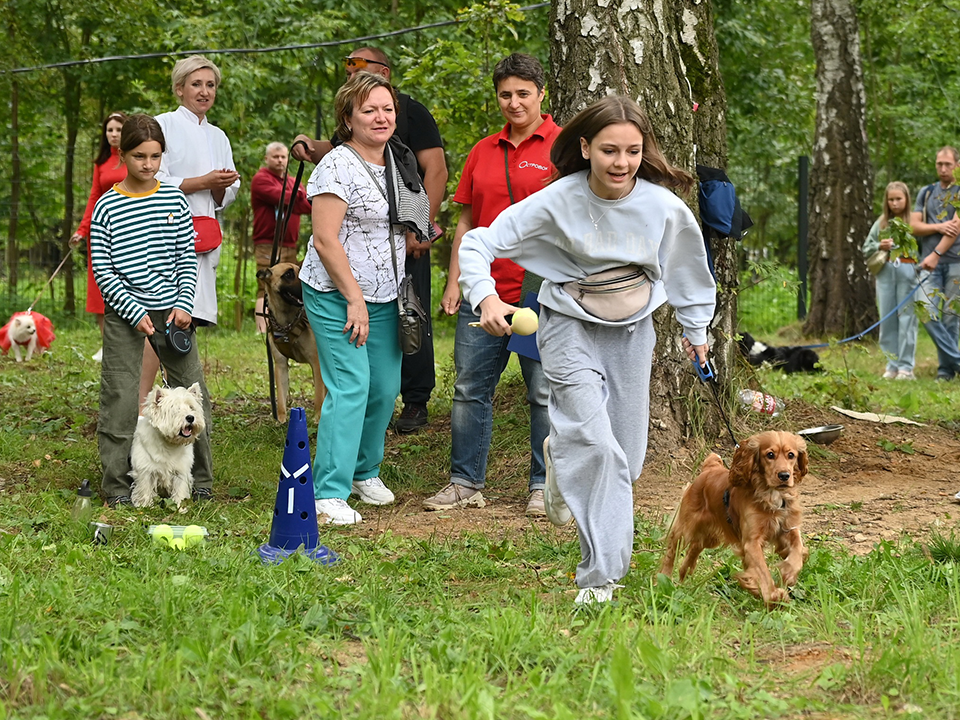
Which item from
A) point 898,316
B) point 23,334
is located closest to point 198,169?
point 23,334

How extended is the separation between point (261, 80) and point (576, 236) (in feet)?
38.9

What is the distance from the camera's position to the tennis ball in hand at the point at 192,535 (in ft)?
15.8

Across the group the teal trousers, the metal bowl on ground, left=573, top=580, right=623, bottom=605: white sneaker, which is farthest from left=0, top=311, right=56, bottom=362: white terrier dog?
left=573, top=580, right=623, bottom=605: white sneaker

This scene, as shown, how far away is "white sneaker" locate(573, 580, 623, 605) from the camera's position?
12.8 feet

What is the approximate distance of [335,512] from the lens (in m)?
5.41

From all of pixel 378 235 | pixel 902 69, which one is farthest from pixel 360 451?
pixel 902 69

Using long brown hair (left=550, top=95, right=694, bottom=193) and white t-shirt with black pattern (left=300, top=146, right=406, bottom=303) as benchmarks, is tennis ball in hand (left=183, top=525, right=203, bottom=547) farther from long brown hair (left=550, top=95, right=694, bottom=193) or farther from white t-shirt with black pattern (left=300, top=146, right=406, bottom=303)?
long brown hair (left=550, top=95, right=694, bottom=193)

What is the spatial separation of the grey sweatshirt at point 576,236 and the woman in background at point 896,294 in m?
7.70

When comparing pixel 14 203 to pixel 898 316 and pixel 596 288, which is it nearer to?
pixel 898 316

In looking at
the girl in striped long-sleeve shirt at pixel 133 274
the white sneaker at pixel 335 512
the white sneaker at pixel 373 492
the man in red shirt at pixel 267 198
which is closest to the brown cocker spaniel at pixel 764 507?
the white sneaker at pixel 335 512

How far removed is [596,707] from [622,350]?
1474 mm

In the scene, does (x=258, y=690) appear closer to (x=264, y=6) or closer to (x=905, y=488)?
(x=905, y=488)

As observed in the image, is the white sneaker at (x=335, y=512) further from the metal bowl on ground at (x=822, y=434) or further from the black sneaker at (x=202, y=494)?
the metal bowl on ground at (x=822, y=434)

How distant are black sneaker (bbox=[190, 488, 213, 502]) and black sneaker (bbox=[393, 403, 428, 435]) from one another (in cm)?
184
